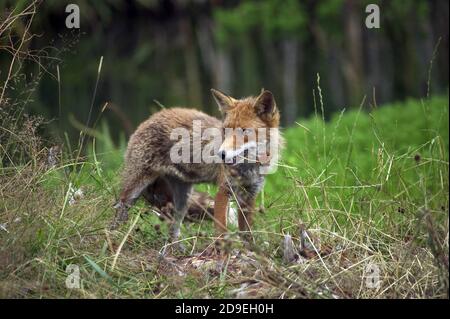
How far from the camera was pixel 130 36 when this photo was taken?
963 inches

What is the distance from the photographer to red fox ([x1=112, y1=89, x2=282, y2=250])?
22.9 ft

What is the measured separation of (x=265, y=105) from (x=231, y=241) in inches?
74.6

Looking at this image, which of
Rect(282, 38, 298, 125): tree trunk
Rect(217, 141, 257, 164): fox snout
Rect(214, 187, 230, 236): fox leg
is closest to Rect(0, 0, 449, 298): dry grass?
Rect(214, 187, 230, 236): fox leg

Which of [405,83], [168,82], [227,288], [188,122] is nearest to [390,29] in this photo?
[405,83]

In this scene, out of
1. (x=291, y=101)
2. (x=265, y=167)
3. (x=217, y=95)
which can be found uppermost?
(x=217, y=95)

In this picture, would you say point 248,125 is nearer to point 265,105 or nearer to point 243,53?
point 265,105

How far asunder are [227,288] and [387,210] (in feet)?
5.00

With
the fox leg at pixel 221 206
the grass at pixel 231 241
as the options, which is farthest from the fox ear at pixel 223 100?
the grass at pixel 231 241

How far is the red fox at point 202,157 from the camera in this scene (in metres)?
6.99

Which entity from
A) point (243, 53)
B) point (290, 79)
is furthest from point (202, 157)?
point (243, 53)

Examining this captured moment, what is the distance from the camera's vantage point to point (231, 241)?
5.55m

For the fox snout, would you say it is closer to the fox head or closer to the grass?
the fox head
